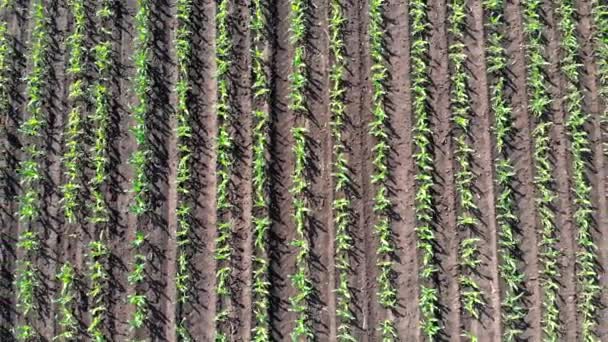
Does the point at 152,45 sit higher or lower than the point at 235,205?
higher

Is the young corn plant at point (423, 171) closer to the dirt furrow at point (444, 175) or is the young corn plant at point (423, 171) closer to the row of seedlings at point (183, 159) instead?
the dirt furrow at point (444, 175)

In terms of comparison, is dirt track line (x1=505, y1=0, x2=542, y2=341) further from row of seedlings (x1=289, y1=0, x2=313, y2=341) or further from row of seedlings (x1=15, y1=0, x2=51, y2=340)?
row of seedlings (x1=15, y1=0, x2=51, y2=340)

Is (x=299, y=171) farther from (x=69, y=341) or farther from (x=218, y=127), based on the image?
(x=69, y=341)

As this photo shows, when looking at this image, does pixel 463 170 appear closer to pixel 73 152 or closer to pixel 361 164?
pixel 361 164

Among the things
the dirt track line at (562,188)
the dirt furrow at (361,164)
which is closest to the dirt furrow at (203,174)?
the dirt furrow at (361,164)

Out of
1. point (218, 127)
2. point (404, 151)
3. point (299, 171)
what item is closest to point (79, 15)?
point (218, 127)

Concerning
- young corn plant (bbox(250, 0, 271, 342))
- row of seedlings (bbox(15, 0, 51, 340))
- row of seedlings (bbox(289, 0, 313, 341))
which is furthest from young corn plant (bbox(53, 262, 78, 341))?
row of seedlings (bbox(289, 0, 313, 341))
